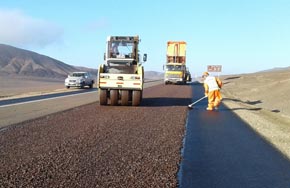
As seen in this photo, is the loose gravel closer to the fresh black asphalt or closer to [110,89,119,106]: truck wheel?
the fresh black asphalt

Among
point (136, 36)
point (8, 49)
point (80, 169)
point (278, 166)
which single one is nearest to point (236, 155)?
point (278, 166)

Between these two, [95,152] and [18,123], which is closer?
[95,152]

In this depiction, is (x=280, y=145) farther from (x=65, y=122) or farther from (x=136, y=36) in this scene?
(x=136, y=36)

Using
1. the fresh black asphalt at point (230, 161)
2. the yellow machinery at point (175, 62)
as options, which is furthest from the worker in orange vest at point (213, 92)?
the yellow machinery at point (175, 62)

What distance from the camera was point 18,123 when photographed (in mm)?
13406

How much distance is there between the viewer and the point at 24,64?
354 feet

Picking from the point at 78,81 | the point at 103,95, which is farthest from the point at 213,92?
the point at 78,81

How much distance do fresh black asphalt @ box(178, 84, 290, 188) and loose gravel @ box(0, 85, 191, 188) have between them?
0.32 meters

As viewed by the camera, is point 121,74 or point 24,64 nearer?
point 121,74

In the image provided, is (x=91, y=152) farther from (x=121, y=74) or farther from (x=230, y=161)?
(x=121, y=74)

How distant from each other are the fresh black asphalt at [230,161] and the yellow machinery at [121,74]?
268 inches

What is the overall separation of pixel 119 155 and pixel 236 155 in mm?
2529

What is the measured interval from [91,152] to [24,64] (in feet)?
341

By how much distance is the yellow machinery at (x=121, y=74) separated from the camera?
19641 millimetres
